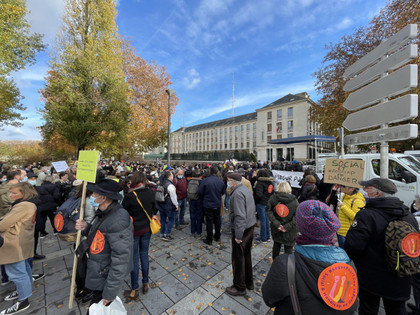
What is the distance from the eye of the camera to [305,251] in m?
1.28

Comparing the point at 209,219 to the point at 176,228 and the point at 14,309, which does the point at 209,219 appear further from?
the point at 14,309

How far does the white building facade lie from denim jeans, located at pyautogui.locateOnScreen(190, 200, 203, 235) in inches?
Answer: 857

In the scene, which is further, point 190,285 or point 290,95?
point 290,95

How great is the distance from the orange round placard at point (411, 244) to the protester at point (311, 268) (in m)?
0.98

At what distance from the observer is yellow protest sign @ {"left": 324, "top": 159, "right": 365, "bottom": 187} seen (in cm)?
298

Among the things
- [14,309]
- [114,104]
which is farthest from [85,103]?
[14,309]

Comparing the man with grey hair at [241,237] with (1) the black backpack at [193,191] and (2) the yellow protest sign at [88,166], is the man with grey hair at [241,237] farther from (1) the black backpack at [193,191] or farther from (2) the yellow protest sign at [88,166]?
(1) the black backpack at [193,191]

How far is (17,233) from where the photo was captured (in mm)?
2643

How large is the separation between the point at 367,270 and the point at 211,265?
2874mm

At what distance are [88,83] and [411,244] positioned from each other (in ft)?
56.0

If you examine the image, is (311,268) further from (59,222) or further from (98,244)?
(59,222)

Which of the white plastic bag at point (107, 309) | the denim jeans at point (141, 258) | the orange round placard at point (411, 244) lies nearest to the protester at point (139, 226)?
the denim jeans at point (141, 258)

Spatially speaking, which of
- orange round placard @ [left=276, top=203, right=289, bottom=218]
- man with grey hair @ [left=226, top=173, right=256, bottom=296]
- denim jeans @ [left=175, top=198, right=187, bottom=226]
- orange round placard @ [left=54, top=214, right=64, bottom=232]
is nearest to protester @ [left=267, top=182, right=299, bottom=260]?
orange round placard @ [left=276, top=203, right=289, bottom=218]

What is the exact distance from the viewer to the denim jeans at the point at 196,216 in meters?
5.44
